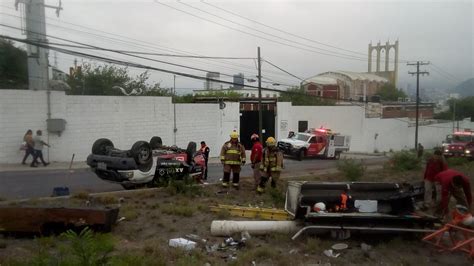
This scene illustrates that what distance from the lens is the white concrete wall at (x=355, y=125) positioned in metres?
41.3

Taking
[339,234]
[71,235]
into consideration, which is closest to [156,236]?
[339,234]

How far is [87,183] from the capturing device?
1552cm

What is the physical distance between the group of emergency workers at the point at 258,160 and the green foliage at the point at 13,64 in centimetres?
1799

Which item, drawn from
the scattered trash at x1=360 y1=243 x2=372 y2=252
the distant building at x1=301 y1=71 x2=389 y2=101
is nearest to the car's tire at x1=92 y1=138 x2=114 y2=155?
the scattered trash at x1=360 y1=243 x2=372 y2=252

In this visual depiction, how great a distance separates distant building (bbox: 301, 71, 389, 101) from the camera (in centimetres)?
7406

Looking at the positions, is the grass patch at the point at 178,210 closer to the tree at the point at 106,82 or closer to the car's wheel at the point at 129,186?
the car's wheel at the point at 129,186

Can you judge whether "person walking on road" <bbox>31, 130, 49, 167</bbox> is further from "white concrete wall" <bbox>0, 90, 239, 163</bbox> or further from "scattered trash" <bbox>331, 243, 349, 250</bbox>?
"scattered trash" <bbox>331, 243, 349, 250</bbox>

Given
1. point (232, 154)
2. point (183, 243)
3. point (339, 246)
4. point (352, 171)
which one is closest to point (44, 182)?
point (232, 154)

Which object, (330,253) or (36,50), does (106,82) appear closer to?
(36,50)

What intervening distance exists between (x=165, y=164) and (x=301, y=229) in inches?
239

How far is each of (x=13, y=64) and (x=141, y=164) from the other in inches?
763

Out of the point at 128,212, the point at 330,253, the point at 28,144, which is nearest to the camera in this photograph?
the point at 330,253

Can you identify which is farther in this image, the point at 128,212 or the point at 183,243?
the point at 128,212

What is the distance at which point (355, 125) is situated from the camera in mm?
48750
